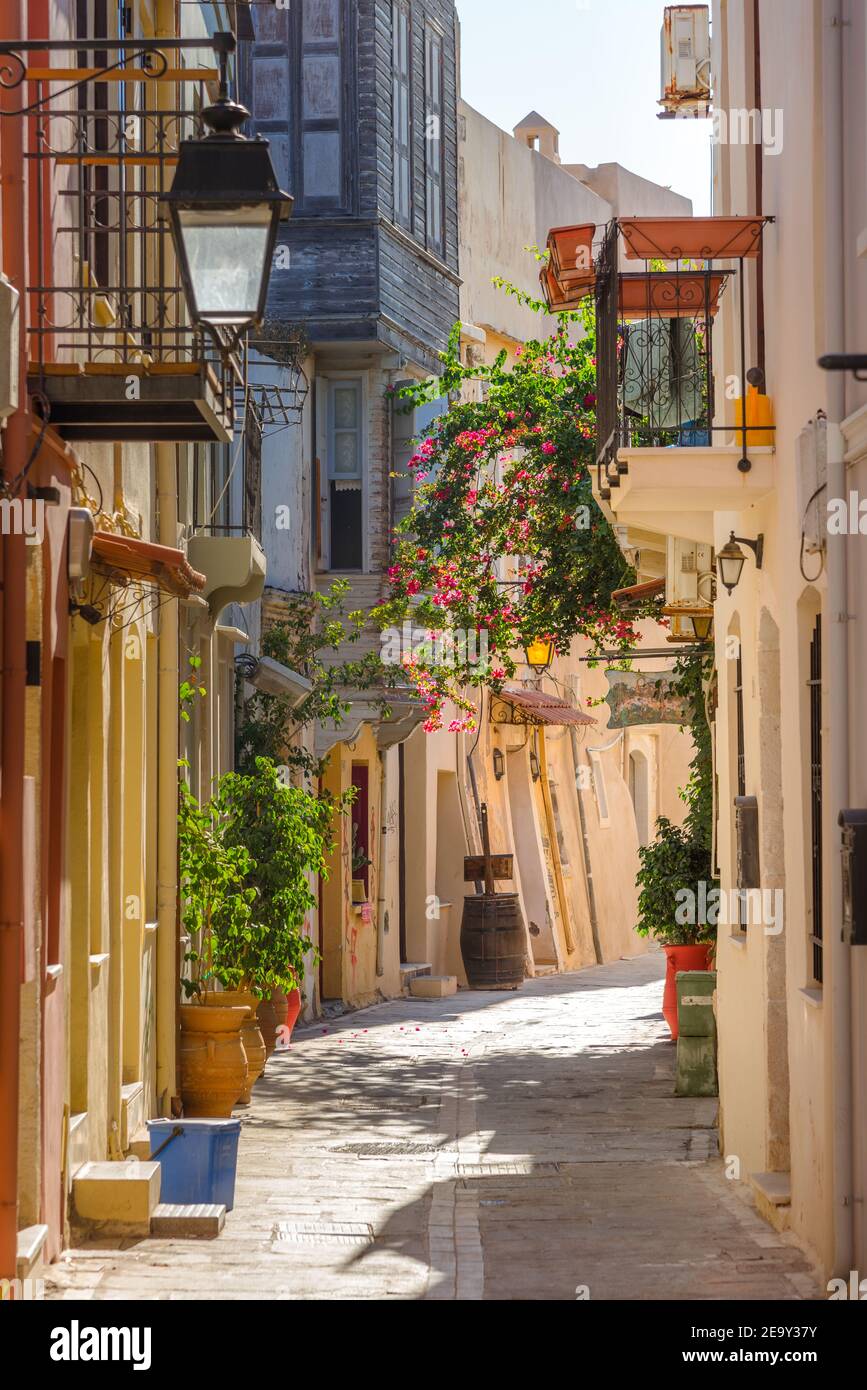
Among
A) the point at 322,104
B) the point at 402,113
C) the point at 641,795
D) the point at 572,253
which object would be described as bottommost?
the point at 641,795

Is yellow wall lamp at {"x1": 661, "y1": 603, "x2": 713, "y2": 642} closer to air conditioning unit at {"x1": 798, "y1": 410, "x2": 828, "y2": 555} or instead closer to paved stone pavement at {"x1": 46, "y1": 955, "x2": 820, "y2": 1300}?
paved stone pavement at {"x1": 46, "y1": 955, "x2": 820, "y2": 1300}

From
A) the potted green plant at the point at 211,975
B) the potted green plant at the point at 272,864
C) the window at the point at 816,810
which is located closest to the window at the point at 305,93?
the potted green plant at the point at 272,864

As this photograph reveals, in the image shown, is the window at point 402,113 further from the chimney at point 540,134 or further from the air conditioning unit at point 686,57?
the chimney at point 540,134

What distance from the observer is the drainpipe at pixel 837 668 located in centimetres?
792

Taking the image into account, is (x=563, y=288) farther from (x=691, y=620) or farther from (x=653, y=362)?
(x=691, y=620)

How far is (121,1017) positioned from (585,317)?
29.0 ft

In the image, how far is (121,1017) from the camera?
11289 mm

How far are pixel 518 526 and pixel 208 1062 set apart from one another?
675 cm

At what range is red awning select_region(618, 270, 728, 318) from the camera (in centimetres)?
1109

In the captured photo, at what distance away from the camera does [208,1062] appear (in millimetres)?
13273

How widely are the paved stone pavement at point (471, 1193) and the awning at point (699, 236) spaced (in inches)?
197

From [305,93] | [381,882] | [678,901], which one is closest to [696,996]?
[678,901]

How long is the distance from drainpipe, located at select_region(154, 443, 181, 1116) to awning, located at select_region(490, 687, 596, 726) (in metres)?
17.1

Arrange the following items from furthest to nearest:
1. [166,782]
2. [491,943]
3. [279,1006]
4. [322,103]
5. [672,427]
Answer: [491,943] < [322,103] < [279,1006] < [166,782] < [672,427]
